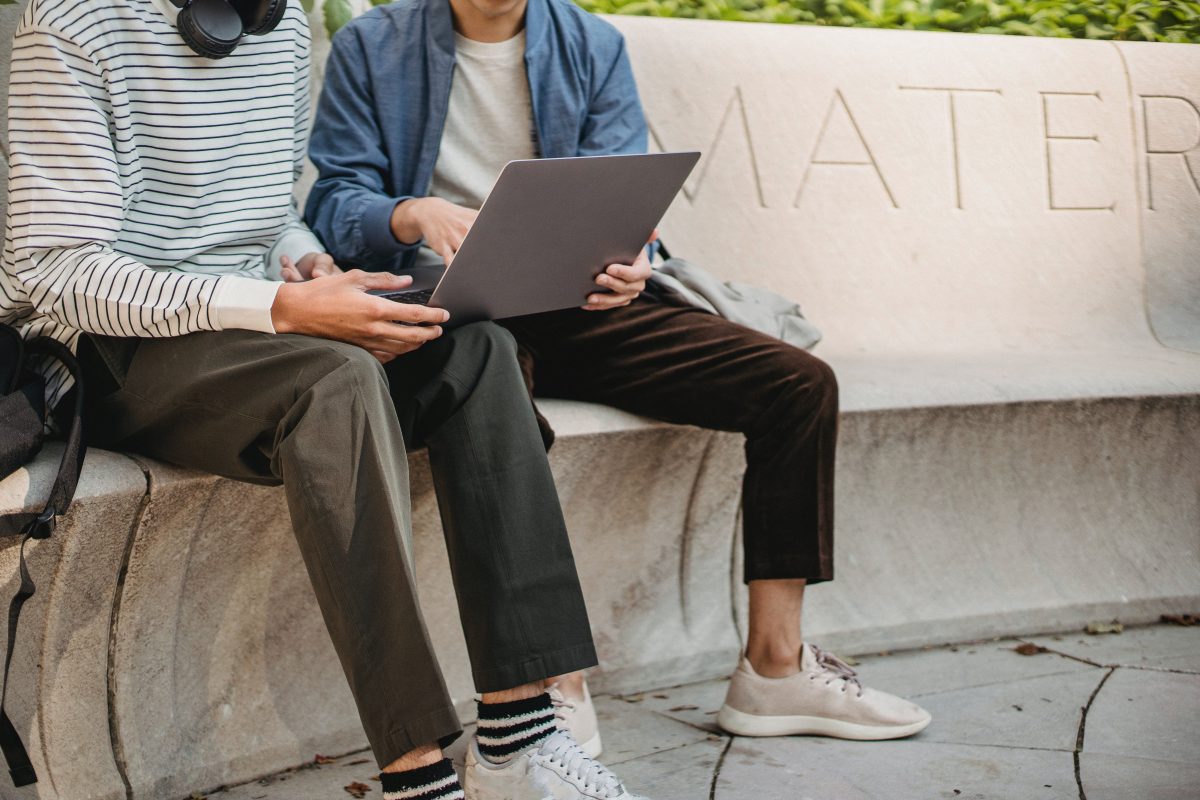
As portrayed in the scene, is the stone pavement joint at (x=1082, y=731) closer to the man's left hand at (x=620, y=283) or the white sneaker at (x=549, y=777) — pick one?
the white sneaker at (x=549, y=777)

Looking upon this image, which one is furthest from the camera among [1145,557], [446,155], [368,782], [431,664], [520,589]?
[1145,557]

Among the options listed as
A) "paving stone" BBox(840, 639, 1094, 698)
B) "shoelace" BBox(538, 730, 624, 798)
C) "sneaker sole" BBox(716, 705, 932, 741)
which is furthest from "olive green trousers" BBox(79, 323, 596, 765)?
"paving stone" BBox(840, 639, 1094, 698)

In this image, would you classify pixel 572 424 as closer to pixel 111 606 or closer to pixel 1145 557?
pixel 111 606

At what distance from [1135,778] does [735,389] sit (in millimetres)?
1024

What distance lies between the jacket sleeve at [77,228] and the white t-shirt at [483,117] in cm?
81

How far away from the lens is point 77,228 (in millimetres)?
1979

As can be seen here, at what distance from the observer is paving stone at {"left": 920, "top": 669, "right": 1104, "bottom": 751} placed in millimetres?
2494

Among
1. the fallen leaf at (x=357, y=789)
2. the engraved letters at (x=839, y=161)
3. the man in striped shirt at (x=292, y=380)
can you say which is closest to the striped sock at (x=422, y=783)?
the man in striped shirt at (x=292, y=380)

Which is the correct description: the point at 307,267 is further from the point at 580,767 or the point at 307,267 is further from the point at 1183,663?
the point at 1183,663

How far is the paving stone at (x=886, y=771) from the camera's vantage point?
2.23 metres

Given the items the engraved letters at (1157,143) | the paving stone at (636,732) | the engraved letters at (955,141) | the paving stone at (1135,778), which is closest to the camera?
the paving stone at (1135,778)

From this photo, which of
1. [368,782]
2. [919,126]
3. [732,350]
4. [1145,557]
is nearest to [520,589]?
[368,782]

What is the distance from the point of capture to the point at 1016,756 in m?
2.40

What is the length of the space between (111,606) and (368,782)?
0.57 metres
